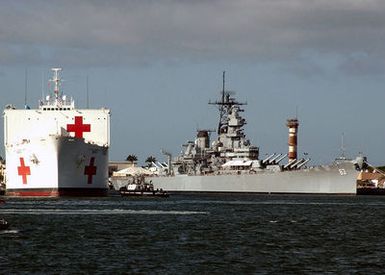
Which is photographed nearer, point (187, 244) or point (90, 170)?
point (187, 244)

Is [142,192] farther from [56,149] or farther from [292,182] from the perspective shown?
[56,149]

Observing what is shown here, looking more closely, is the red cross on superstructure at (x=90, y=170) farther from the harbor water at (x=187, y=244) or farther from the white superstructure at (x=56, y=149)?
the harbor water at (x=187, y=244)

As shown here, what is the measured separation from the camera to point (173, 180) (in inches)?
7037

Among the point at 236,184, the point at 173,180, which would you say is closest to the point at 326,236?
the point at 236,184

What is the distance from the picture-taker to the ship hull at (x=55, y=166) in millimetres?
108375

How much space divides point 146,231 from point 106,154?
175ft

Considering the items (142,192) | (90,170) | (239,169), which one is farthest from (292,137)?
(90,170)

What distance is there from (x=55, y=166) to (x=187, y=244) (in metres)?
56.9

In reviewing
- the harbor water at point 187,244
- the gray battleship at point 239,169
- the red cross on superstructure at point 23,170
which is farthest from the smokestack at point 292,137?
the harbor water at point 187,244

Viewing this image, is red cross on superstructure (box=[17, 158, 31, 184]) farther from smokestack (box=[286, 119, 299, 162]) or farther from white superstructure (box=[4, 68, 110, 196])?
smokestack (box=[286, 119, 299, 162])

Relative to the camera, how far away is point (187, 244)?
52750mm

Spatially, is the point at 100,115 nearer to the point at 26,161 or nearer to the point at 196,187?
Answer: the point at 26,161

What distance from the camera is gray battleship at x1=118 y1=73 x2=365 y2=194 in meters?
158

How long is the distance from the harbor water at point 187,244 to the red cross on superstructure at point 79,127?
110 ft
